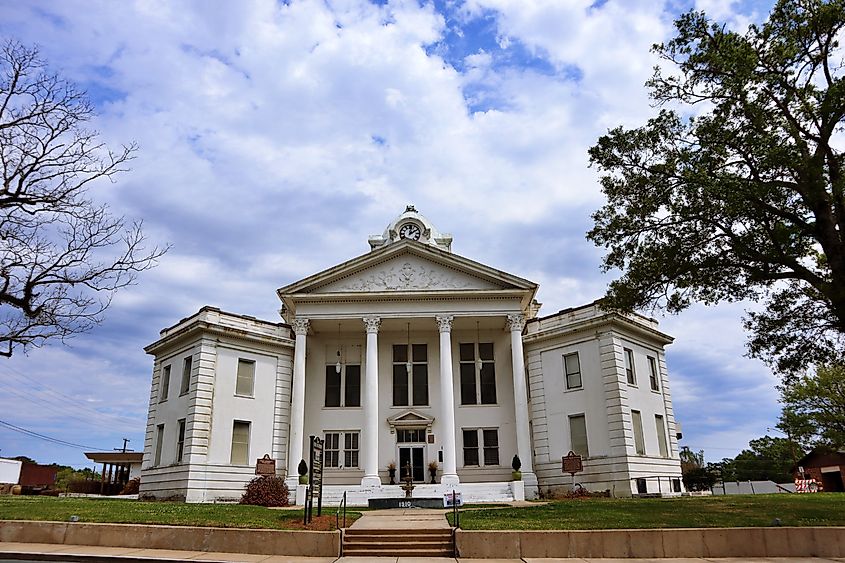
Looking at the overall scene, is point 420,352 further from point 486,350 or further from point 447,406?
point 447,406

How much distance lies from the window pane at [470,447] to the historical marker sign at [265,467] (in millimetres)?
9473

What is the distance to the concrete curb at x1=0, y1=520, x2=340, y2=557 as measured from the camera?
13.7 metres

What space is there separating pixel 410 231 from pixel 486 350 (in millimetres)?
8989

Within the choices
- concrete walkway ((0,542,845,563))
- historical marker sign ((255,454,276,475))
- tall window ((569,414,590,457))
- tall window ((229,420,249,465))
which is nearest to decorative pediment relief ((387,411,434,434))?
historical marker sign ((255,454,276,475))

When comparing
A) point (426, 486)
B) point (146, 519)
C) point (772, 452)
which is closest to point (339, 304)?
point (426, 486)

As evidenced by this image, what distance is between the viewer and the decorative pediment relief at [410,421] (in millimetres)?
31531

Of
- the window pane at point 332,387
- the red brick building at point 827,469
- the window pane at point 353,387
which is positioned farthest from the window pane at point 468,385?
the red brick building at point 827,469

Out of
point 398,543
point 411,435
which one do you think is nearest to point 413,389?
point 411,435

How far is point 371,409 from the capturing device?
96.2ft

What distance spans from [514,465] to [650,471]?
20.1 feet

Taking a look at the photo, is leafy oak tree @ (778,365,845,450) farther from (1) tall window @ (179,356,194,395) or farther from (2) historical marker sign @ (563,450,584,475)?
(1) tall window @ (179,356,194,395)

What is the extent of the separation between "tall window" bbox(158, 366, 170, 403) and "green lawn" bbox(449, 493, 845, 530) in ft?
59.9

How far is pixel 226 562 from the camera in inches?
488

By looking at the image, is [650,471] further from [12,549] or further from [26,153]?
[26,153]
